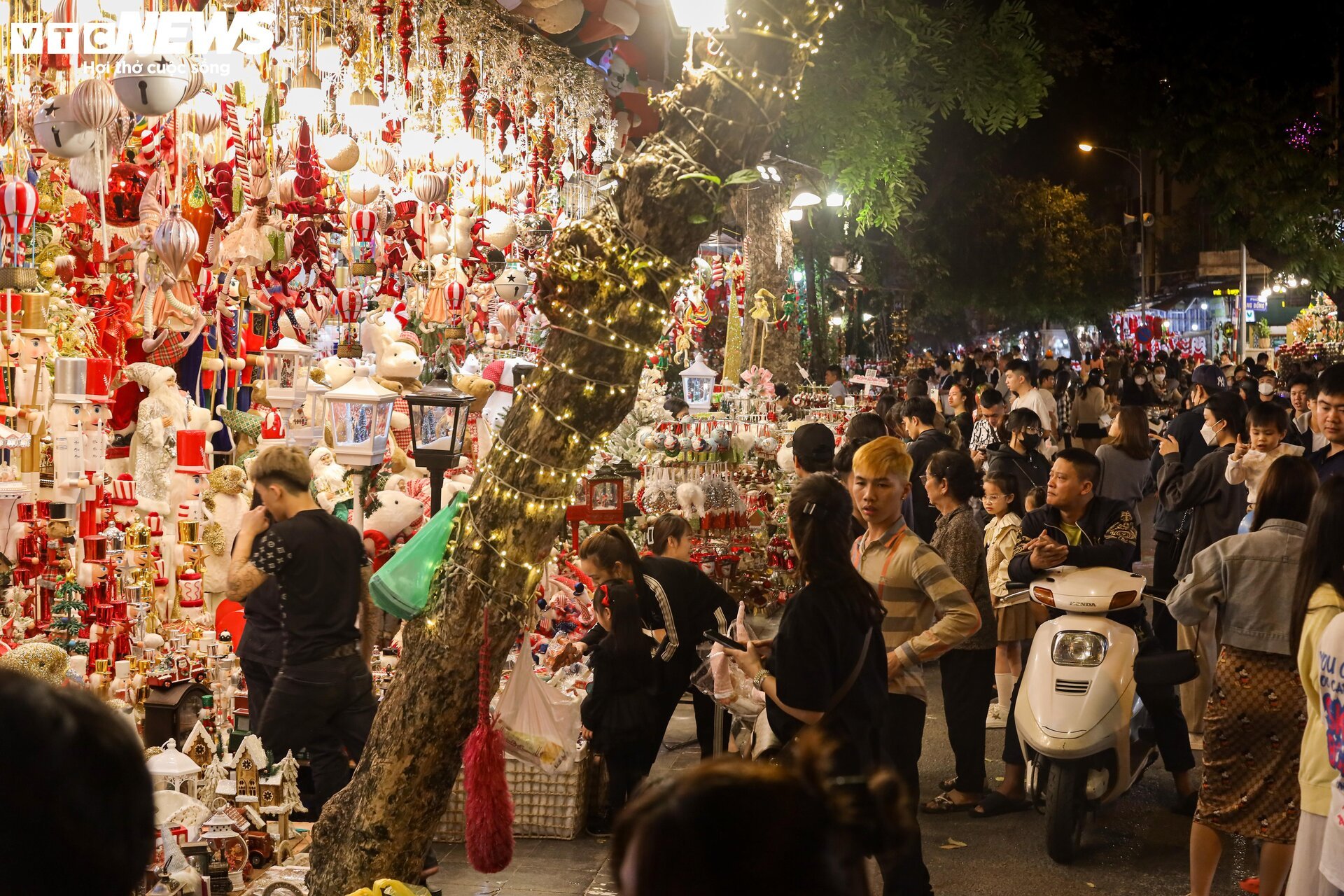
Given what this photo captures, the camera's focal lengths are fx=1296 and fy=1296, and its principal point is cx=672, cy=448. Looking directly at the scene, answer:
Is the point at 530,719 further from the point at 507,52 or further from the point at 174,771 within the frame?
the point at 507,52

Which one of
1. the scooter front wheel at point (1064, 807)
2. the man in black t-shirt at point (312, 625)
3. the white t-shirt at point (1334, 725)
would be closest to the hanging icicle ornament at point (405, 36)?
the man in black t-shirt at point (312, 625)

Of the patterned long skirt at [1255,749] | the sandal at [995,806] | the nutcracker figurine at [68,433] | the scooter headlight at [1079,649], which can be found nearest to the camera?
the patterned long skirt at [1255,749]

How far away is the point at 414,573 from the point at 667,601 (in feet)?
7.71

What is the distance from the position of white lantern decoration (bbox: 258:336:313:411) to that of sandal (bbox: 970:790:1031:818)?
5189 millimetres

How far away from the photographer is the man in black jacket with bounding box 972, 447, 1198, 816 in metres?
5.88

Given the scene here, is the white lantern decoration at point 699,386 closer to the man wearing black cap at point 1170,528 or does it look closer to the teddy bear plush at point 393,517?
the man wearing black cap at point 1170,528

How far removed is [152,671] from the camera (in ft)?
20.8

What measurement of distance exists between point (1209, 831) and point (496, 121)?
893cm

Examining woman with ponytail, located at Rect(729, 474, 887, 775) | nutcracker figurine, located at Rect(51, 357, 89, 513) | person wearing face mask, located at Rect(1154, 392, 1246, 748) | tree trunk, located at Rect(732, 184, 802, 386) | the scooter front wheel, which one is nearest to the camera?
woman with ponytail, located at Rect(729, 474, 887, 775)

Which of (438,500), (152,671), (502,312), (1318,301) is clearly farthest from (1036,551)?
(1318,301)

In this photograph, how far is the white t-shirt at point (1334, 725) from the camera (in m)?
3.36

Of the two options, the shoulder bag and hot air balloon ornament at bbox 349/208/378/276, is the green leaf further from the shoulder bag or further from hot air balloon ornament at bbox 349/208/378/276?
hot air balloon ornament at bbox 349/208/378/276

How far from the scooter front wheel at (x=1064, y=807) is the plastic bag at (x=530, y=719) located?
2219mm

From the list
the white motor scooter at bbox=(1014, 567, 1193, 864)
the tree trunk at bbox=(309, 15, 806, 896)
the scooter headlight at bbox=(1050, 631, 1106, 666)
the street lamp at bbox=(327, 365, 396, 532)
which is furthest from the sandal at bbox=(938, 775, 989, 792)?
the street lamp at bbox=(327, 365, 396, 532)
